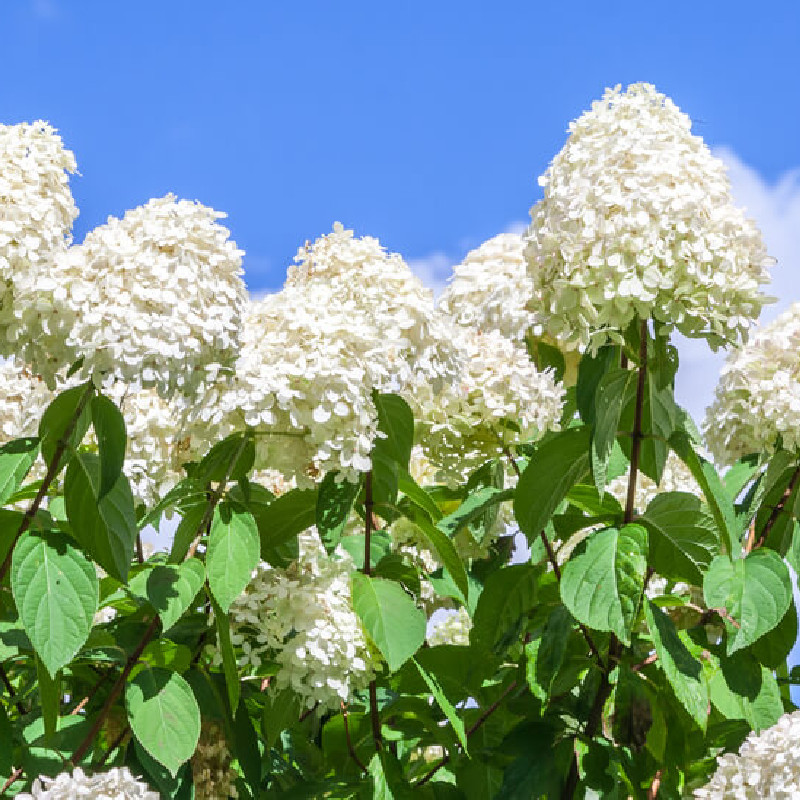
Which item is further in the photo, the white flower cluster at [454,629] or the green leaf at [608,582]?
the white flower cluster at [454,629]

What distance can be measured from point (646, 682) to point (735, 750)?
1.80 ft

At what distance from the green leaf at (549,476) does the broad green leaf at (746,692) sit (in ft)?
2.38

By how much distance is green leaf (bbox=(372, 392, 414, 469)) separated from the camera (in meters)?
3.32

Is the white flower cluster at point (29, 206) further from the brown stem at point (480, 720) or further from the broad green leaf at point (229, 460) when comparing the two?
the brown stem at point (480, 720)

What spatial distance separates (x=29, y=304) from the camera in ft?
9.60

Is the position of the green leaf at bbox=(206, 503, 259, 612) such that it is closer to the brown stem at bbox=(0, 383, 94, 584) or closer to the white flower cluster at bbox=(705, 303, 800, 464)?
the brown stem at bbox=(0, 383, 94, 584)

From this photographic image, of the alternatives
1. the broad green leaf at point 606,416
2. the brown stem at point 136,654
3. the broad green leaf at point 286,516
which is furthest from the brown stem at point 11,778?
the broad green leaf at point 606,416

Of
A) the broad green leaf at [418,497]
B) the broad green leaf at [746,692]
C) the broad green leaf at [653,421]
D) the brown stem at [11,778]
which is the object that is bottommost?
the broad green leaf at [746,692]

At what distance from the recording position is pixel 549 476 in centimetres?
307

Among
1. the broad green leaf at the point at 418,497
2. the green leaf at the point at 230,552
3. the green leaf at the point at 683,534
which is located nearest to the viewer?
the green leaf at the point at 230,552

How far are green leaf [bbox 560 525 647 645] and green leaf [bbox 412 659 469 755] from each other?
0.51 metres

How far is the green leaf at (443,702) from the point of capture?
324 cm

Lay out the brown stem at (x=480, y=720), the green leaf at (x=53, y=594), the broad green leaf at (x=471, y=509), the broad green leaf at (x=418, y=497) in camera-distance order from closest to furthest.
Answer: the green leaf at (x=53, y=594)
the broad green leaf at (x=418, y=497)
the broad green leaf at (x=471, y=509)
the brown stem at (x=480, y=720)

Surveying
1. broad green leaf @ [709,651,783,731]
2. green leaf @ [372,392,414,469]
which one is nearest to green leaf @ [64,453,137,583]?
green leaf @ [372,392,414,469]
